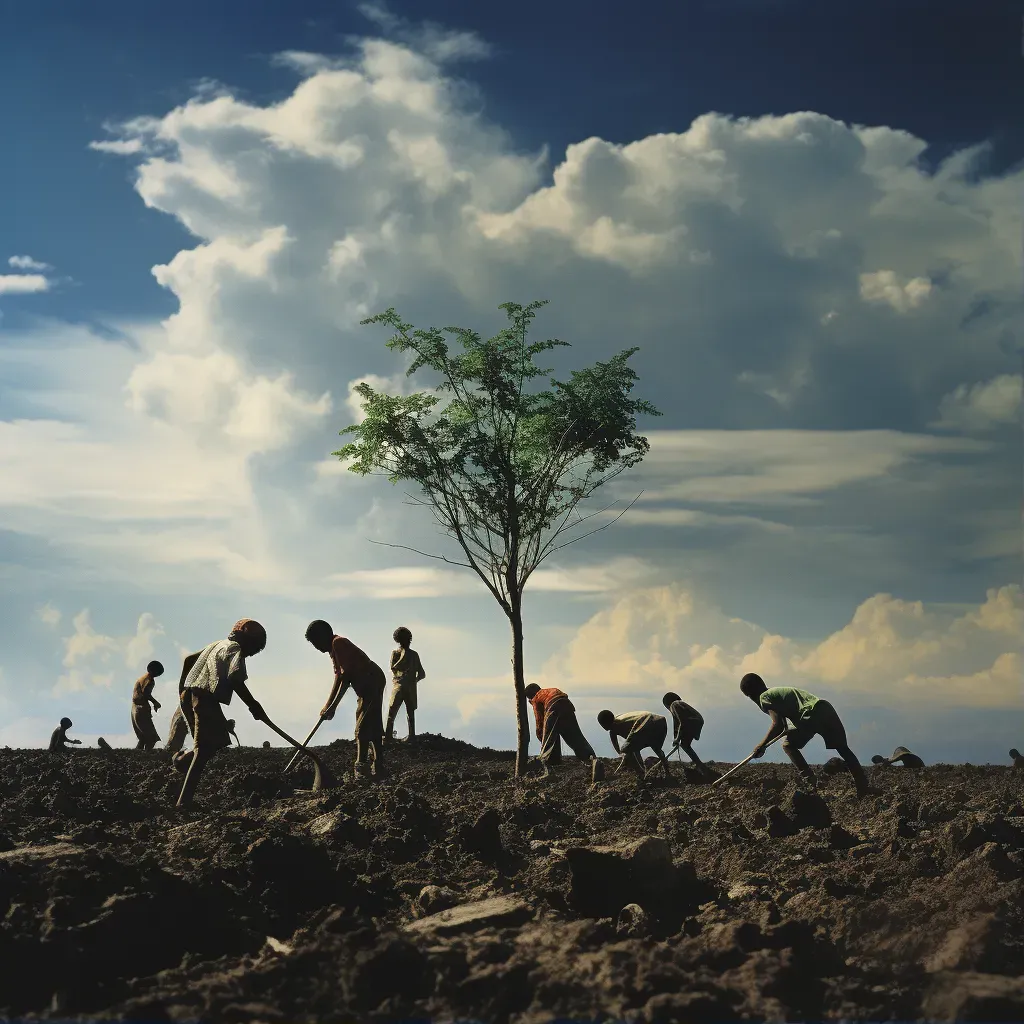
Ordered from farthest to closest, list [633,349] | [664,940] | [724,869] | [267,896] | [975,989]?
1. [633,349]
2. [724,869]
3. [267,896]
4. [664,940]
5. [975,989]

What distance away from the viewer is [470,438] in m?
19.9

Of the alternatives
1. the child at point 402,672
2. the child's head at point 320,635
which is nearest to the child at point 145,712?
the child at point 402,672

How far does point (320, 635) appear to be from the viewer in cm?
1511

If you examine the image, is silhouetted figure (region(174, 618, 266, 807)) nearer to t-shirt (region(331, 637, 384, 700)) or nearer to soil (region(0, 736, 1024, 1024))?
soil (region(0, 736, 1024, 1024))

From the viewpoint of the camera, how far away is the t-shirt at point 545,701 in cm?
1684

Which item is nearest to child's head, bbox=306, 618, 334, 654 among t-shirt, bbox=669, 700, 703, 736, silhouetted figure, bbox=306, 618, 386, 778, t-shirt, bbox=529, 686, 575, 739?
silhouetted figure, bbox=306, 618, 386, 778

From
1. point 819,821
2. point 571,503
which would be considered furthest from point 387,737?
point 819,821

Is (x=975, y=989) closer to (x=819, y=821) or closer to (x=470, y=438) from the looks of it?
(x=819, y=821)

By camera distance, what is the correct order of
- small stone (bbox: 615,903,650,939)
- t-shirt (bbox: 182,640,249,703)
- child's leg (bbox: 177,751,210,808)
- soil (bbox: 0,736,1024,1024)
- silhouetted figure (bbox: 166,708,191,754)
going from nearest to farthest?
1. soil (bbox: 0,736,1024,1024)
2. small stone (bbox: 615,903,650,939)
3. t-shirt (bbox: 182,640,249,703)
4. child's leg (bbox: 177,751,210,808)
5. silhouetted figure (bbox: 166,708,191,754)

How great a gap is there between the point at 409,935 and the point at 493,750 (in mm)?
16616

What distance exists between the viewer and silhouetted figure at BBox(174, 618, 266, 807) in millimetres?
11875

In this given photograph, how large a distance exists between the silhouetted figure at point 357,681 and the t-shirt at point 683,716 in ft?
14.8

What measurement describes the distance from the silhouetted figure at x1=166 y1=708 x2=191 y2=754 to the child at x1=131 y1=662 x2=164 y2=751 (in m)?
2.53

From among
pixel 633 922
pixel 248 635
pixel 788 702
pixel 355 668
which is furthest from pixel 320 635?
pixel 633 922
